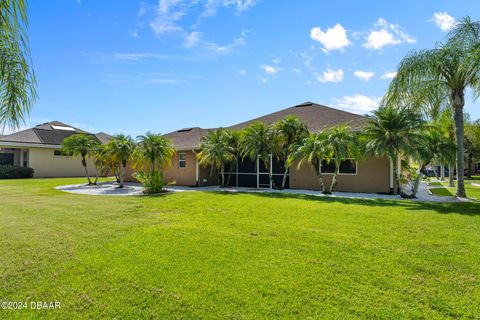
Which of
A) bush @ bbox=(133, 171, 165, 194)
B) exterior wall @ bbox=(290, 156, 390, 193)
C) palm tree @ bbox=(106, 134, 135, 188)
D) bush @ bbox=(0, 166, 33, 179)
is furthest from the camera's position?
bush @ bbox=(0, 166, 33, 179)

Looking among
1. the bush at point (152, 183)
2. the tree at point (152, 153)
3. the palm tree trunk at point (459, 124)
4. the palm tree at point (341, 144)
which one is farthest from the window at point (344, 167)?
the bush at point (152, 183)

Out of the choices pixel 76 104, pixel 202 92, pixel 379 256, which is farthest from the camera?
pixel 202 92

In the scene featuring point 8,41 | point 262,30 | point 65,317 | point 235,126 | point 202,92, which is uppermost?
point 262,30

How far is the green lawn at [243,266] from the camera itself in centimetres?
354

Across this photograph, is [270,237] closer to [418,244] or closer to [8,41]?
[418,244]

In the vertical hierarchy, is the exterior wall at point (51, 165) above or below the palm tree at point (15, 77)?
below

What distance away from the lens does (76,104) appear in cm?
1619

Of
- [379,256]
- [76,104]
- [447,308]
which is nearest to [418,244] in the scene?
[379,256]

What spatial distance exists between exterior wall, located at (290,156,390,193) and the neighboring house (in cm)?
2743

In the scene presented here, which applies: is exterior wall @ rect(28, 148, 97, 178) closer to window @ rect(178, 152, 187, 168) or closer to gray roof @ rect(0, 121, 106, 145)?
gray roof @ rect(0, 121, 106, 145)

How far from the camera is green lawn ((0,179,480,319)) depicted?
3539mm

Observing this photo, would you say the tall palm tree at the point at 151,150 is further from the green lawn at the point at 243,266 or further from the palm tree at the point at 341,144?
the palm tree at the point at 341,144

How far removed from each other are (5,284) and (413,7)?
1550 cm

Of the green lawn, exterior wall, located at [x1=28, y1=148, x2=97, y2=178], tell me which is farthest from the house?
exterior wall, located at [x1=28, y1=148, x2=97, y2=178]
